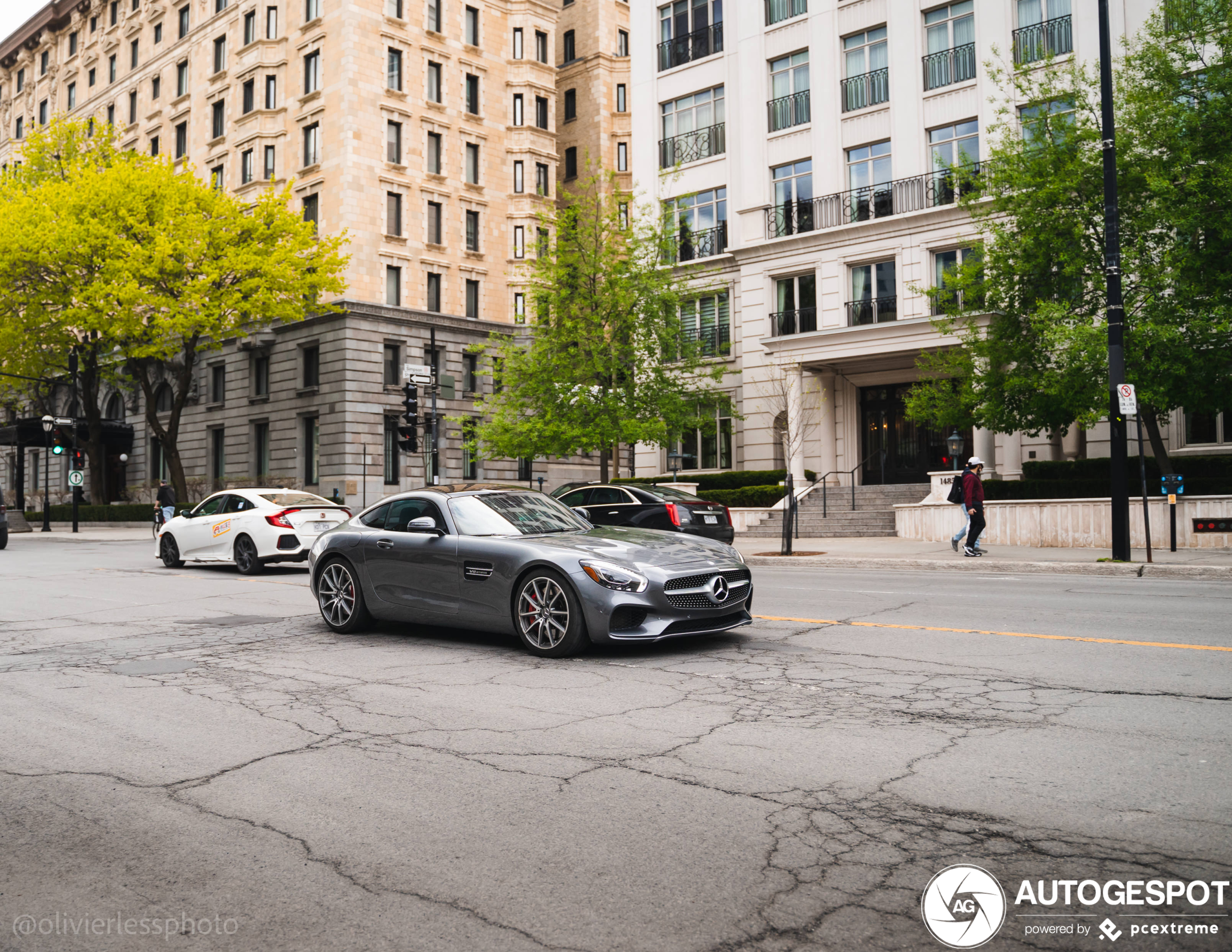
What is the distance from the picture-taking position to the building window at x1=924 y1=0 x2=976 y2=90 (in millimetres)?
30266

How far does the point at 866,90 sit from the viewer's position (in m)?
32.0

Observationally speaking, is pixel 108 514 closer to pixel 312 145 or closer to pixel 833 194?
pixel 312 145

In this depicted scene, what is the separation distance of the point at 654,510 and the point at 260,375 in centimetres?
3497

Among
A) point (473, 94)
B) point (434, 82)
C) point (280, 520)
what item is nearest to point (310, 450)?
point (434, 82)

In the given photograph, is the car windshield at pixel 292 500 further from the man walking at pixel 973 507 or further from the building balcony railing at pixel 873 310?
the building balcony railing at pixel 873 310

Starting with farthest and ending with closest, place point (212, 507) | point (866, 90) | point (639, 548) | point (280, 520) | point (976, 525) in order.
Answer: point (866, 90), point (976, 525), point (212, 507), point (280, 520), point (639, 548)

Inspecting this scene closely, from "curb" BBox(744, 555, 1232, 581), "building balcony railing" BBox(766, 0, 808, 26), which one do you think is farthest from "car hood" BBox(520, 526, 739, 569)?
"building balcony railing" BBox(766, 0, 808, 26)

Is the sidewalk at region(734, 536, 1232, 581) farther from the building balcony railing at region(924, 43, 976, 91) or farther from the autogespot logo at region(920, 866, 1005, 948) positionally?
the building balcony railing at region(924, 43, 976, 91)

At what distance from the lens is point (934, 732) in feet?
18.7

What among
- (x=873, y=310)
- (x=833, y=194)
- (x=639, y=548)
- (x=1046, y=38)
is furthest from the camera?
(x=833, y=194)

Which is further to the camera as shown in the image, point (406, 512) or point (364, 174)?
point (364, 174)

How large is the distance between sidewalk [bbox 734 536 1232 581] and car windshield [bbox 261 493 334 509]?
8.20m

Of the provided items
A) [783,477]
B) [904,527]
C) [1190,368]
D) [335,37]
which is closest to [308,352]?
[335,37]

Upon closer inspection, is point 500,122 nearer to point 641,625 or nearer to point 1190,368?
point 1190,368
